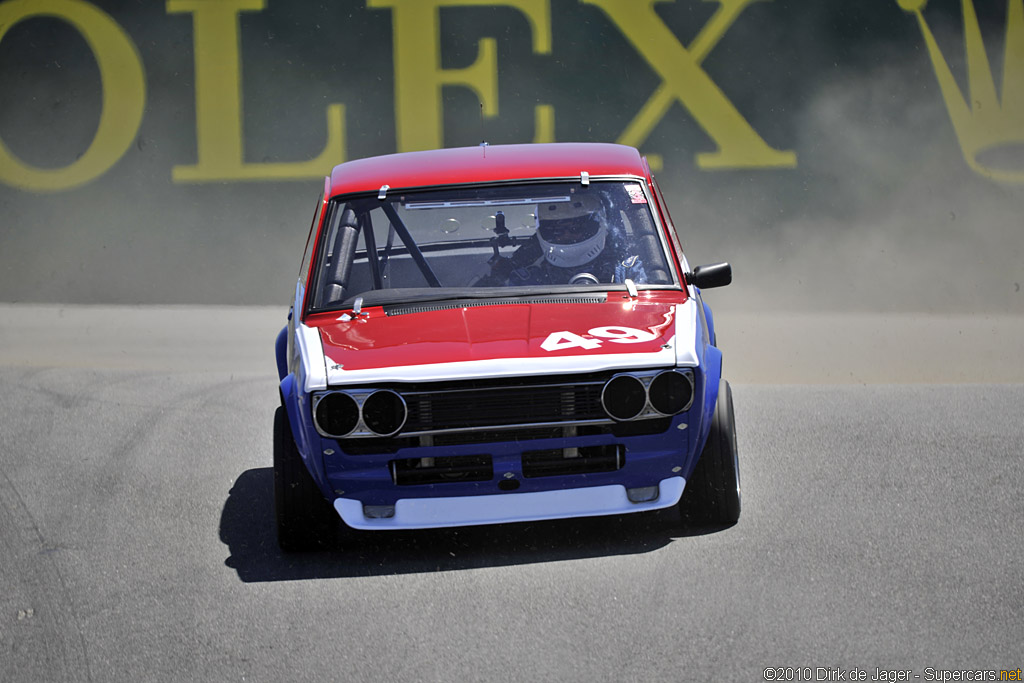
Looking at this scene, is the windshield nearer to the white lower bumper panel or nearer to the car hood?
the car hood

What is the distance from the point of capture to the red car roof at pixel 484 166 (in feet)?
20.2

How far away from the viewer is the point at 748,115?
12383mm

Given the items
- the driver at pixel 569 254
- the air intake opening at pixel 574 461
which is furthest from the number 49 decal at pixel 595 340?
the driver at pixel 569 254

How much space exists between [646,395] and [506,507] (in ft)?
2.25

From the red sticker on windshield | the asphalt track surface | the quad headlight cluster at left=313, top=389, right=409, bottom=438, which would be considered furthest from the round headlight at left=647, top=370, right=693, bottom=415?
the red sticker on windshield

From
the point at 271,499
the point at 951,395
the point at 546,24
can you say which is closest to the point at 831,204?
the point at 546,24

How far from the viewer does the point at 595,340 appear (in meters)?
5.12

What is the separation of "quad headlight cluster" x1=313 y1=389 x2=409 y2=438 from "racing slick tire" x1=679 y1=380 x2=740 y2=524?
126cm

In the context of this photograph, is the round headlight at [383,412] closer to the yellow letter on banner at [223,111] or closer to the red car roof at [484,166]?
the red car roof at [484,166]

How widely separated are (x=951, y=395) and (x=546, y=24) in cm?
605

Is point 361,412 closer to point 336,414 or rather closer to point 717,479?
point 336,414

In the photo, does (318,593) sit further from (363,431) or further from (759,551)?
(759,551)

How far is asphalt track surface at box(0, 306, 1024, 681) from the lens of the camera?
13.8ft

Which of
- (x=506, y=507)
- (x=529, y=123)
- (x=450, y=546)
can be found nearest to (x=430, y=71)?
(x=529, y=123)
